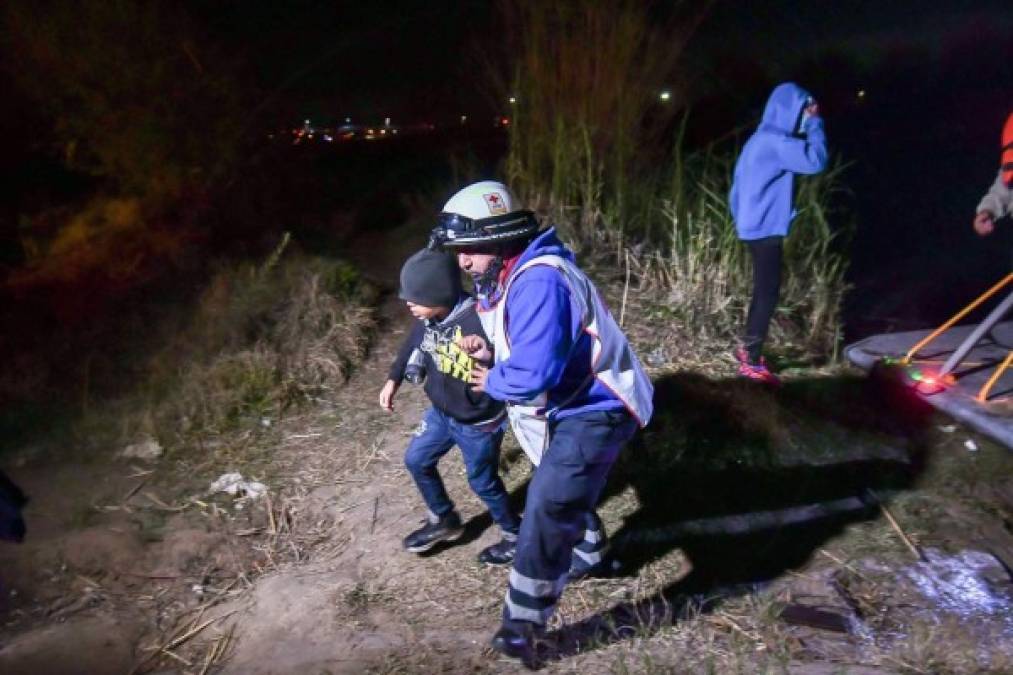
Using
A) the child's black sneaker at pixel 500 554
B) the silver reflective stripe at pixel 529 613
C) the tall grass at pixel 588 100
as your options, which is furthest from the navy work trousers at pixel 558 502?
the tall grass at pixel 588 100

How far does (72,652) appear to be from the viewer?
3.48 meters

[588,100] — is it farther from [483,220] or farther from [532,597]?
[532,597]

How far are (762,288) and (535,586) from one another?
2946 millimetres

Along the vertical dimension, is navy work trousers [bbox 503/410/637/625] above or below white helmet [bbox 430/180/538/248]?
below

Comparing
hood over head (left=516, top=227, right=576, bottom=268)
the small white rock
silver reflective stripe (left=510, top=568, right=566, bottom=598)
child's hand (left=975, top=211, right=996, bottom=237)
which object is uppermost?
hood over head (left=516, top=227, right=576, bottom=268)

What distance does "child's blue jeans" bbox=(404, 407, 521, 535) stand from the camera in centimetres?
353

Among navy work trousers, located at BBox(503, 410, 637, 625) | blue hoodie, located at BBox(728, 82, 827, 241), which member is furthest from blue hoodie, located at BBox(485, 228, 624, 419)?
blue hoodie, located at BBox(728, 82, 827, 241)

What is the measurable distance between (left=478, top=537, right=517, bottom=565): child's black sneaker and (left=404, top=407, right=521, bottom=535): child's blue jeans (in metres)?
0.05

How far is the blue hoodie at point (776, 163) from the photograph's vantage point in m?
4.96

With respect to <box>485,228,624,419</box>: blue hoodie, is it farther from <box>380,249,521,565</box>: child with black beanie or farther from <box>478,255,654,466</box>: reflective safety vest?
<box>380,249,521,565</box>: child with black beanie

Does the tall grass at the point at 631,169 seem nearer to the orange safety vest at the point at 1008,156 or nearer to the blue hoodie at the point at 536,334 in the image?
the orange safety vest at the point at 1008,156

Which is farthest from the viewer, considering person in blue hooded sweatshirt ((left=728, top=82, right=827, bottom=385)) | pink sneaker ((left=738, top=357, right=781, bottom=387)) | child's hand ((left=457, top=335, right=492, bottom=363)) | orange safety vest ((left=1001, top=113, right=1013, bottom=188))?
pink sneaker ((left=738, top=357, right=781, bottom=387))

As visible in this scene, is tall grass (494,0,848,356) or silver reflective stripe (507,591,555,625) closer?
silver reflective stripe (507,591,555,625)

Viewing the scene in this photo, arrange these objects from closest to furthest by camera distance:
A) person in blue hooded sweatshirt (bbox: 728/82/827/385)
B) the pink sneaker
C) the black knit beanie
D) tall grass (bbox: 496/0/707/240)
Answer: the black knit beanie, person in blue hooded sweatshirt (bbox: 728/82/827/385), the pink sneaker, tall grass (bbox: 496/0/707/240)
